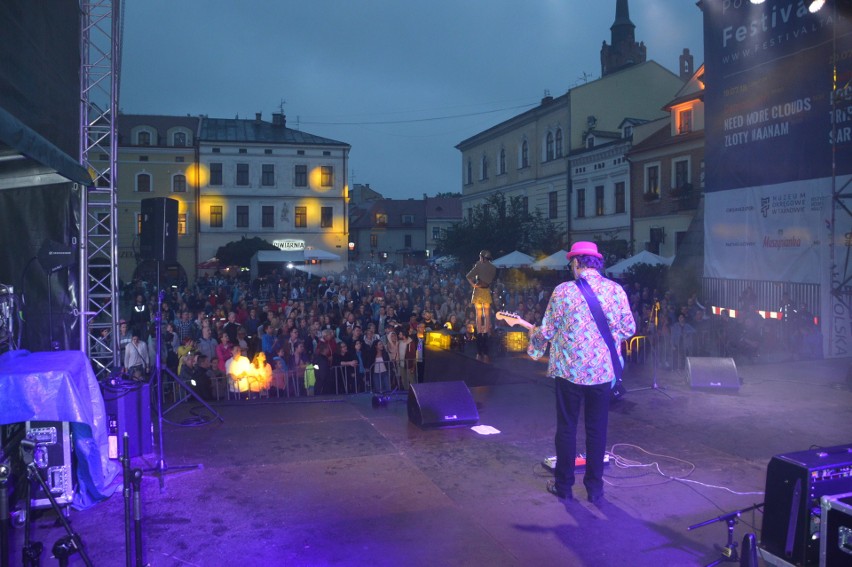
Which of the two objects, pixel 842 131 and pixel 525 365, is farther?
pixel 842 131

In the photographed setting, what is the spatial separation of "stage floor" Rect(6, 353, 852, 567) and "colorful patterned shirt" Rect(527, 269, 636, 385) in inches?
38.0

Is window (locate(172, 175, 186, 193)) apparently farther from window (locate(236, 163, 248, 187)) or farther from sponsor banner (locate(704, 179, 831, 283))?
sponsor banner (locate(704, 179, 831, 283))

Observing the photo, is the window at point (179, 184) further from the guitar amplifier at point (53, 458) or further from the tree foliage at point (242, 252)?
the guitar amplifier at point (53, 458)

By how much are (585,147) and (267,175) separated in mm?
22656

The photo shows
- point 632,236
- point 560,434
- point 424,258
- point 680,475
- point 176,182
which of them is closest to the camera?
point 560,434

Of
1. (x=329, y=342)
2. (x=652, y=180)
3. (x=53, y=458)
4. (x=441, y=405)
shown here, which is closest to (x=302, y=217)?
(x=652, y=180)

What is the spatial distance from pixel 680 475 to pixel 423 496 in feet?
6.97

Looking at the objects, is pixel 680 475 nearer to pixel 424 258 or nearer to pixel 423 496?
pixel 423 496

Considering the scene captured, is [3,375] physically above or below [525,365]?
above

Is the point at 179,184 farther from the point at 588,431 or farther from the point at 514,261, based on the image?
the point at 588,431

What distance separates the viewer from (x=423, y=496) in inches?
196

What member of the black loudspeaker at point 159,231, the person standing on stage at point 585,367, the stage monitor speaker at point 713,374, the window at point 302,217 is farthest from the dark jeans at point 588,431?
the window at point 302,217

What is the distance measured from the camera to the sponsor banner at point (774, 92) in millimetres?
13203

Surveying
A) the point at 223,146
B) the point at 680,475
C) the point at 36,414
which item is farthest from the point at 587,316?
the point at 223,146
